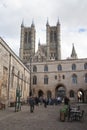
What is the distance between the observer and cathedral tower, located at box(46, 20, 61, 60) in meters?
90.3

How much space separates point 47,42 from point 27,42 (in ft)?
30.5

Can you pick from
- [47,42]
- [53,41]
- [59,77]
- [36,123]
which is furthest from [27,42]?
[36,123]

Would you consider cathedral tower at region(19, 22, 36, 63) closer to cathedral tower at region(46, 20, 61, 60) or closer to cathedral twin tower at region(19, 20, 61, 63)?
cathedral twin tower at region(19, 20, 61, 63)

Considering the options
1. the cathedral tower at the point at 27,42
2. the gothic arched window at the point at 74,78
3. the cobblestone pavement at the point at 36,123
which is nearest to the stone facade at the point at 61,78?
the gothic arched window at the point at 74,78

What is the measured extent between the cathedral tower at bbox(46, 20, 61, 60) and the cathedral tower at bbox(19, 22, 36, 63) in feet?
22.2

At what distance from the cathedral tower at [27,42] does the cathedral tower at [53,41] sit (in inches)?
267

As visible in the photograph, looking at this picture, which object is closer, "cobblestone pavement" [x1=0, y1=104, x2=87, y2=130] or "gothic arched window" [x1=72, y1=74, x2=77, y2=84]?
"cobblestone pavement" [x1=0, y1=104, x2=87, y2=130]

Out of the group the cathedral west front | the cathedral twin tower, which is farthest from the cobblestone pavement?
the cathedral twin tower

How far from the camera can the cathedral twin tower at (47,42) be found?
90.1 metres

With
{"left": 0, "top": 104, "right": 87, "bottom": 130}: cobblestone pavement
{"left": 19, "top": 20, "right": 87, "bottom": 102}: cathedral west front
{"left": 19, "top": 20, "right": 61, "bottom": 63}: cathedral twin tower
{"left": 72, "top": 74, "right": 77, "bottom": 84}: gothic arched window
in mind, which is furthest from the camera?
{"left": 19, "top": 20, "right": 61, "bottom": 63}: cathedral twin tower

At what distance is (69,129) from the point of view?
34.4ft

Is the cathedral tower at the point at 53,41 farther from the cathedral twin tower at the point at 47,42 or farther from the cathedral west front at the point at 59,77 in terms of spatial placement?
the cathedral west front at the point at 59,77

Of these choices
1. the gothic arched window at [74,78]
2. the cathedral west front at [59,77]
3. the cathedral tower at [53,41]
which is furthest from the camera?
the cathedral tower at [53,41]

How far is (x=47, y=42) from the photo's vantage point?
90.9 m
